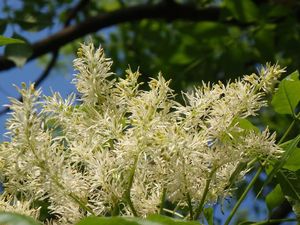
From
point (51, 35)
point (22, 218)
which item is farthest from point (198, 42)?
point (22, 218)

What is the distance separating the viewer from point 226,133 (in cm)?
111

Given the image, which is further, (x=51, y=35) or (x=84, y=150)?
(x=51, y=35)

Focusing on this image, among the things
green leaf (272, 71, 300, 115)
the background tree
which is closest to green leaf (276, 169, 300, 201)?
green leaf (272, 71, 300, 115)

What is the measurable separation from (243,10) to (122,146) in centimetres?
162

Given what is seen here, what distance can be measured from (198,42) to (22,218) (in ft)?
6.70

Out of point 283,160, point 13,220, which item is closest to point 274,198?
point 283,160

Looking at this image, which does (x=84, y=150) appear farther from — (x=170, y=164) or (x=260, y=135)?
(x=260, y=135)

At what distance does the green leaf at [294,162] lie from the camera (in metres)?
1.24

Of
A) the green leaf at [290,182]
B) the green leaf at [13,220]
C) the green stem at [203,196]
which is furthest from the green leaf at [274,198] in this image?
the green leaf at [13,220]

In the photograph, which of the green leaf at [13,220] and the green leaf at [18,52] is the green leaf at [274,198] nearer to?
the green leaf at [13,220]

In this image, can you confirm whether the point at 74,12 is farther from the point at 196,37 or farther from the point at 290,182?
the point at 290,182

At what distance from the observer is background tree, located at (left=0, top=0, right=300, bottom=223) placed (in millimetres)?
2590

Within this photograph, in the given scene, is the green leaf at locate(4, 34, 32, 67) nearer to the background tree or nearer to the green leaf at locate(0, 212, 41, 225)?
the background tree

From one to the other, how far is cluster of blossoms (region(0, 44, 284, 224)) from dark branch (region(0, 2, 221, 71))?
2.00 meters
